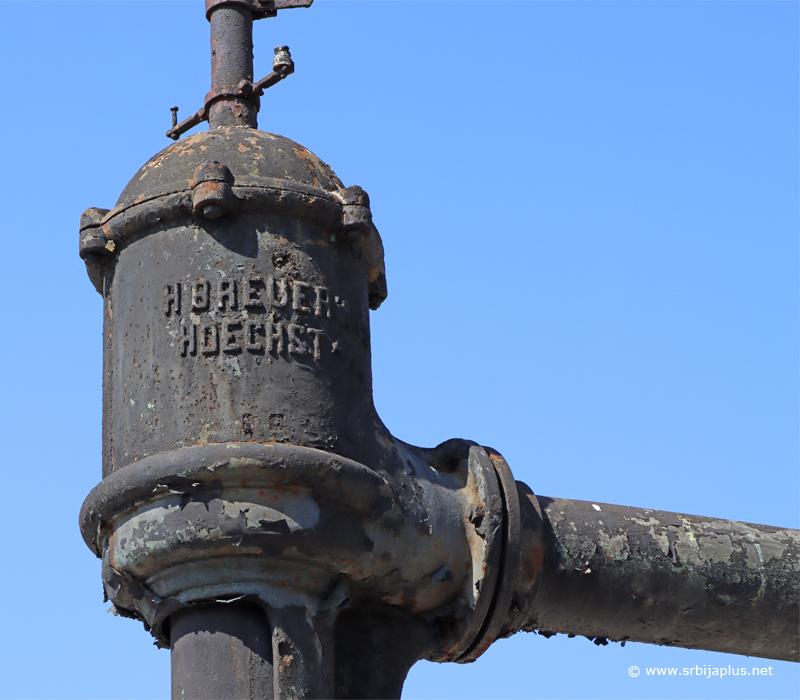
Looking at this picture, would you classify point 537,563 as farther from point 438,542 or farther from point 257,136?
point 257,136

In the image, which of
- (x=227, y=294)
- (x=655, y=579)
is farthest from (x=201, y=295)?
(x=655, y=579)

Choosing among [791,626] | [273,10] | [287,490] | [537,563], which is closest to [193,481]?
[287,490]

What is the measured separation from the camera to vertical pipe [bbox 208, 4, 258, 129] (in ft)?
19.8

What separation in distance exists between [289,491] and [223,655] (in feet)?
1.97

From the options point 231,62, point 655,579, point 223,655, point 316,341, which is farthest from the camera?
point 231,62

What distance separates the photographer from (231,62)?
611cm

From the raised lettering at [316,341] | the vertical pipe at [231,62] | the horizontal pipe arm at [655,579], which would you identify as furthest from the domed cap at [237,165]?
the horizontal pipe arm at [655,579]

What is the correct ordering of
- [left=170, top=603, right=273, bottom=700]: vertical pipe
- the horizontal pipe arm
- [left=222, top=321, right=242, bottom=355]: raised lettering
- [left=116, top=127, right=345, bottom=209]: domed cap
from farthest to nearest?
the horizontal pipe arm
[left=116, top=127, right=345, bottom=209]: domed cap
[left=222, top=321, right=242, bottom=355]: raised lettering
[left=170, top=603, right=273, bottom=700]: vertical pipe

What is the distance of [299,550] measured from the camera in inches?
199

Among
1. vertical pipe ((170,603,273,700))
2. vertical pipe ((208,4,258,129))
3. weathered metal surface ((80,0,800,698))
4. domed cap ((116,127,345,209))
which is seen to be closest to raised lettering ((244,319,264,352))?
weathered metal surface ((80,0,800,698))

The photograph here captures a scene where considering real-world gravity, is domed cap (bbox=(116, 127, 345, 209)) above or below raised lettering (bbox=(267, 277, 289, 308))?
above

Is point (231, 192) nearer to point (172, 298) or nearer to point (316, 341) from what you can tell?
point (172, 298)

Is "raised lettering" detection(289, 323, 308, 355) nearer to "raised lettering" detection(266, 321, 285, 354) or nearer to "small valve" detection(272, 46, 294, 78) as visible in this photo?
"raised lettering" detection(266, 321, 285, 354)

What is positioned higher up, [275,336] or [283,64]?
[283,64]
